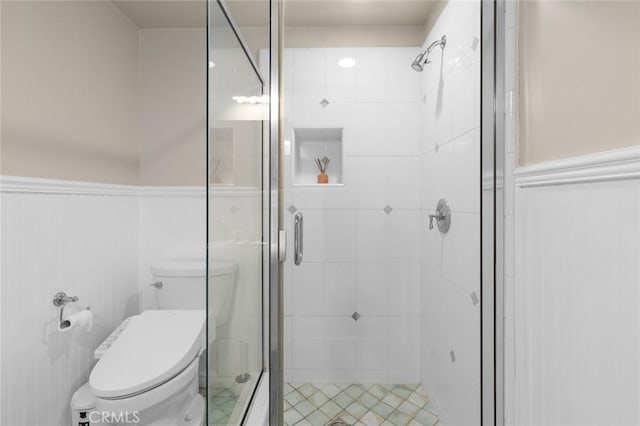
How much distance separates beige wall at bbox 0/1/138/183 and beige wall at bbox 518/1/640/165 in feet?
5.74

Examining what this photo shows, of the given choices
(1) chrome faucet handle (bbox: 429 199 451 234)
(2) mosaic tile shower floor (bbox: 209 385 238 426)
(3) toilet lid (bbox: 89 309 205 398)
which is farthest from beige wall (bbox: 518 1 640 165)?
(3) toilet lid (bbox: 89 309 205 398)

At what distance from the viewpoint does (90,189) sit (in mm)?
1526

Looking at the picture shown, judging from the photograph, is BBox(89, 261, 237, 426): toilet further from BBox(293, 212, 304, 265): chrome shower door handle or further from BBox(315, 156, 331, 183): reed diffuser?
BBox(315, 156, 331, 183): reed diffuser

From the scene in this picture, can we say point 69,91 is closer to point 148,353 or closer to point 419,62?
point 148,353

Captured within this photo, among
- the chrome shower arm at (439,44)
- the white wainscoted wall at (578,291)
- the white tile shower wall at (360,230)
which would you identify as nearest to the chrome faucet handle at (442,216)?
the white tile shower wall at (360,230)

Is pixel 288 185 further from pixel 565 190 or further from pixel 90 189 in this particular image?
pixel 565 190

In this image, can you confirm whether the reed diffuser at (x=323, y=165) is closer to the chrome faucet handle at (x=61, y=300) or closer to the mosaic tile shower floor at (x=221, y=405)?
the mosaic tile shower floor at (x=221, y=405)

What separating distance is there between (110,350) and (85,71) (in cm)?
135

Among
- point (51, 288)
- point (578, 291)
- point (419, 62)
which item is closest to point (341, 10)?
point (419, 62)

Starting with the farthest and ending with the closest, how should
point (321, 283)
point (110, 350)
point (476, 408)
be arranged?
1. point (321, 283)
2. point (110, 350)
3. point (476, 408)

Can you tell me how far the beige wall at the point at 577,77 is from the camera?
57cm

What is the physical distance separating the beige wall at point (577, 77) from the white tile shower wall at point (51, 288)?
5.70 feet

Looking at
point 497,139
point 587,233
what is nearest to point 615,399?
point 587,233

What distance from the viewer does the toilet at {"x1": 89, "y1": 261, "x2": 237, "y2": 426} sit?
0.83 m
